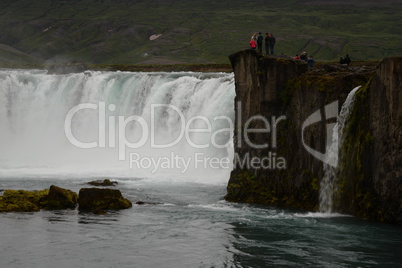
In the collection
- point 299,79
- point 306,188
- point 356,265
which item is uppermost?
point 299,79

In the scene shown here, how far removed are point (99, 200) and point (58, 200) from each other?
8.43ft

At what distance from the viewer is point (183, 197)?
156 feet

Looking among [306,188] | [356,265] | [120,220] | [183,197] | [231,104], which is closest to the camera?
[356,265]

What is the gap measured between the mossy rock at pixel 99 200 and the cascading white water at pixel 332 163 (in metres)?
12.2

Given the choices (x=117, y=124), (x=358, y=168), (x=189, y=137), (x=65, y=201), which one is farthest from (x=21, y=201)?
(x=117, y=124)

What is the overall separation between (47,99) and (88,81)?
7.23 m

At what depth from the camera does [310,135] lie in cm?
4250

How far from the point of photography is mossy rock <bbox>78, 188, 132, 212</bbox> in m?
42.3

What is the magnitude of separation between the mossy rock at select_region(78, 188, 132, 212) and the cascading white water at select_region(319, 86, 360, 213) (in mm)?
12158

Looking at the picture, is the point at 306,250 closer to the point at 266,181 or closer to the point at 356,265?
the point at 356,265

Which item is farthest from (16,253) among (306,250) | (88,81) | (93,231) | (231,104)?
(88,81)

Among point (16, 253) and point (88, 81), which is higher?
point (88, 81)

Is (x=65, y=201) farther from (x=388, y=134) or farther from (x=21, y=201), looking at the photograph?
(x=388, y=134)

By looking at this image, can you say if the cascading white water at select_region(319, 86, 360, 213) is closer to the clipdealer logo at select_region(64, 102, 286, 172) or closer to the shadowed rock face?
the shadowed rock face
